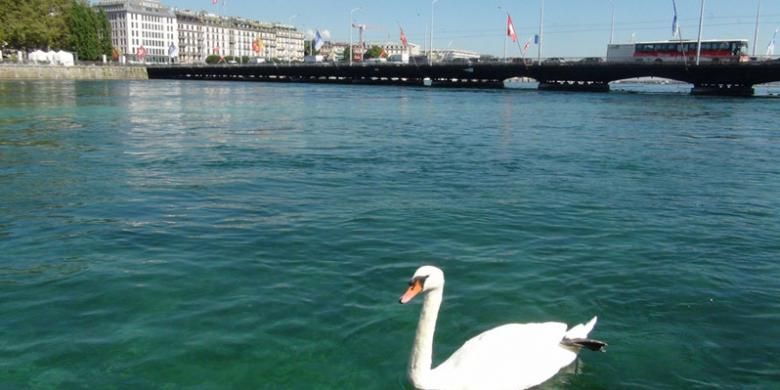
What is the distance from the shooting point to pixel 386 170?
18.9 meters

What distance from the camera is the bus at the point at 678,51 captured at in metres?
83.4

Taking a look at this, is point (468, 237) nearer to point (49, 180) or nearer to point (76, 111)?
point (49, 180)

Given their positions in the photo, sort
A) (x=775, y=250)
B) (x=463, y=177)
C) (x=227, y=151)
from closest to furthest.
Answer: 1. (x=775, y=250)
2. (x=463, y=177)
3. (x=227, y=151)

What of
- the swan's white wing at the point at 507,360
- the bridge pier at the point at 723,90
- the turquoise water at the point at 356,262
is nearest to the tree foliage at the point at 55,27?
the turquoise water at the point at 356,262

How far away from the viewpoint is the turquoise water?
675cm

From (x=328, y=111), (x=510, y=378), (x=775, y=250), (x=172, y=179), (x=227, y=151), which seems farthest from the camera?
(x=328, y=111)

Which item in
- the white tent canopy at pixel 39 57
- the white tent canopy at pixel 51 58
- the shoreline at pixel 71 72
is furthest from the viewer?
the white tent canopy at pixel 51 58

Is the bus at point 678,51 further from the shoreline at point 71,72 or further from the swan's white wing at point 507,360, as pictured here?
the shoreline at point 71,72

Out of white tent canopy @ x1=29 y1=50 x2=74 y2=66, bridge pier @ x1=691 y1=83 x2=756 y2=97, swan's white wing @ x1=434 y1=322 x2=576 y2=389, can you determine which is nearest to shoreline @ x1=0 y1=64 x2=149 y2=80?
white tent canopy @ x1=29 y1=50 x2=74 y2=66

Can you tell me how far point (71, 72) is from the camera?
117 metres

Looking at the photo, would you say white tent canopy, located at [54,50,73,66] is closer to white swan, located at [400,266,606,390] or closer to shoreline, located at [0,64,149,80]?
shoreline, located at [0,64,149,80]

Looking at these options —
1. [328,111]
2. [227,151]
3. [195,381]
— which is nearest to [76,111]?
[328,111]

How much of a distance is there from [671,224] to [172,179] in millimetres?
11786

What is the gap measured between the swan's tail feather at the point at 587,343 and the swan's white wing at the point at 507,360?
8 centimetres
